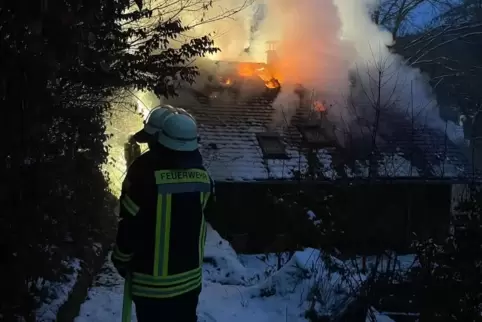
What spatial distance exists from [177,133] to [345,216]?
3.58 metres

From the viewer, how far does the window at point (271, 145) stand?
1491 centimetres

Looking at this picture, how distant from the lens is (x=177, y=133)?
3.26 meters

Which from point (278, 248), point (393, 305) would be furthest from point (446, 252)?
point (278, 248)

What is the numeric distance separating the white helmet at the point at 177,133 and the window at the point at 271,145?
1155cm

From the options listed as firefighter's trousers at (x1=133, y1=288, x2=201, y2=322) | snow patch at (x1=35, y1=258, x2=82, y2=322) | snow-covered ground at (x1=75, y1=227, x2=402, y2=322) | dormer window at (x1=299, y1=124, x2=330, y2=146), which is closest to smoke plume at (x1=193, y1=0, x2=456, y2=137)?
dormer window at (x1=299, y1=124, x2=330, y2=146)

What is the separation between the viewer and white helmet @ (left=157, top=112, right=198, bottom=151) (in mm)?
3258

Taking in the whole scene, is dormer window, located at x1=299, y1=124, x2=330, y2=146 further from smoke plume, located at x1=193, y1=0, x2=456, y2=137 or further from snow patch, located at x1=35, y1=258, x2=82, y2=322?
snow patch, located at x1=35, y1=258, x2=82, y2=322

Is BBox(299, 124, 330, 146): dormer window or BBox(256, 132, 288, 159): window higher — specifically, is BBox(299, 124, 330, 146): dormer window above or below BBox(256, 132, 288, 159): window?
above

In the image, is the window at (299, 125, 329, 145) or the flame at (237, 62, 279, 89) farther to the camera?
the flame at (237, 62, 279, 89)

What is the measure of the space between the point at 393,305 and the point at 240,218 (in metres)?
9.19

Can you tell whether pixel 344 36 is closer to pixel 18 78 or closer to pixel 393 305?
pixel 393 305

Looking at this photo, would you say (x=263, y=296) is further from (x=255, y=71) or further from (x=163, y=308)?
(x=255, y=71)

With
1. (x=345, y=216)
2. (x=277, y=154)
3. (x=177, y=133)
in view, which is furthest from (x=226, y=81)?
(x=177, y=133)

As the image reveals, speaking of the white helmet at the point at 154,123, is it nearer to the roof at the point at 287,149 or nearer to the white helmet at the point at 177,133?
the white helmet at the point at 177,133
